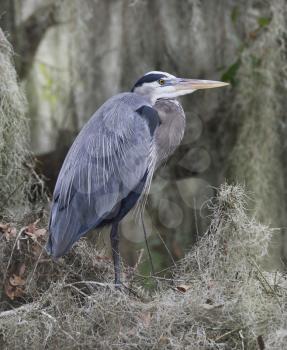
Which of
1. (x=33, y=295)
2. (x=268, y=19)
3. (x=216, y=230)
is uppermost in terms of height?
(x=268, y=19)

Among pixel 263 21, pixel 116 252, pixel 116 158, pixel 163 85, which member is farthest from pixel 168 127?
pixel 263 21

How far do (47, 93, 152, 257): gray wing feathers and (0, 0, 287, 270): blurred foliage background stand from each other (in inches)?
41.6

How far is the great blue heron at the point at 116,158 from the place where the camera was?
3562mm

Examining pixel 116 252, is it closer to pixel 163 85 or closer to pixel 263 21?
Result: pixel 163 85

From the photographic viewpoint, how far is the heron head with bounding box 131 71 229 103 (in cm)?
387

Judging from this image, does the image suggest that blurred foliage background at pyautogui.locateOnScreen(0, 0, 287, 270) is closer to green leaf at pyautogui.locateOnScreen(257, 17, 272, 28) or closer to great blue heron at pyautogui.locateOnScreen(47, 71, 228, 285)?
green leaf at pyautogui.locateOnScreen(257, 17, 272, 28)

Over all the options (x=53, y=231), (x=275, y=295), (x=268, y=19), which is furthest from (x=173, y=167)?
(x=275, y=295)

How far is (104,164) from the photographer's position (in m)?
3.67

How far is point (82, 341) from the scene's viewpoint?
107 inches

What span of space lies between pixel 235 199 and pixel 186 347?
57cm

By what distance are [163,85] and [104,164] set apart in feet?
1.51

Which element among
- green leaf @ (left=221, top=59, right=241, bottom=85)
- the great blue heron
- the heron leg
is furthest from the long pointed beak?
green leaf @ (left=221, top=59, right=241, bottom=85)

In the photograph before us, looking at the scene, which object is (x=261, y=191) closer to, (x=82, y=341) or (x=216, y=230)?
(x=216, y=230)

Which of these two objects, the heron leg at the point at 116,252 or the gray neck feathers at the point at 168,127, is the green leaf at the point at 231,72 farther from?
the heron leg at the point at 116,252
